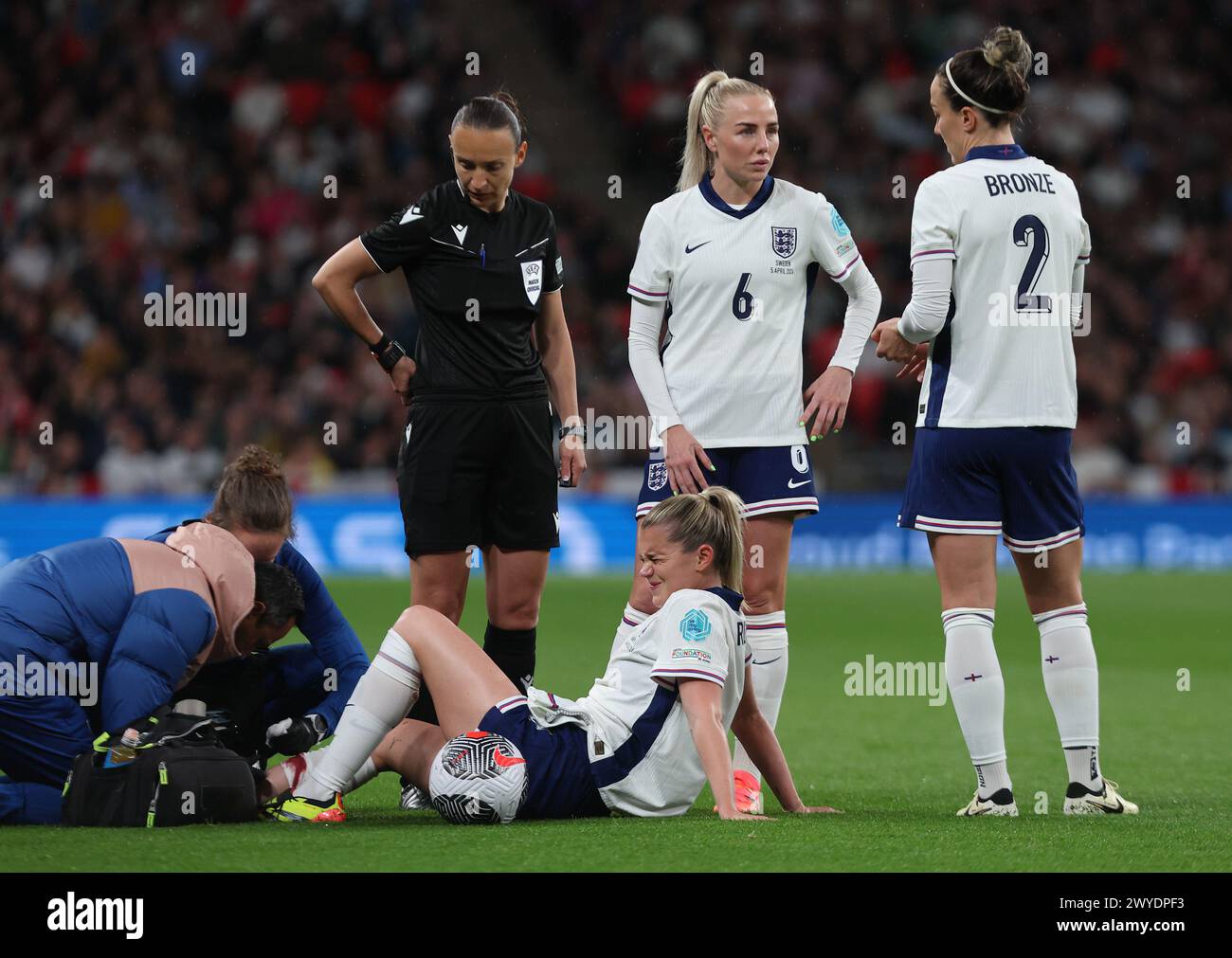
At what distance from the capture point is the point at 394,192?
18.1m

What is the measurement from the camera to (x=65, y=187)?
1791cm

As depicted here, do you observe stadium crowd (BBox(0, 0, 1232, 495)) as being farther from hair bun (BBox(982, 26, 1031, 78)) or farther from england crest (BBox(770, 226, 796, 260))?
hair bun (BBox(982, 26, 1031, 78))

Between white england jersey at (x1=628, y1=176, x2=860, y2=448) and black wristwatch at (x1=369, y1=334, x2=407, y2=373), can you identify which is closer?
white england jersey at (x1=628, y1=176, x2=860, y2=448)

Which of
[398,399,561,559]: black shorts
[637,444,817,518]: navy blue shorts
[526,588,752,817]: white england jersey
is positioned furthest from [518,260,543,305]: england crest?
[526,588,752,817]: white england jersey

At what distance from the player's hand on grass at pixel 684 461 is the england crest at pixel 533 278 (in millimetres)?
797

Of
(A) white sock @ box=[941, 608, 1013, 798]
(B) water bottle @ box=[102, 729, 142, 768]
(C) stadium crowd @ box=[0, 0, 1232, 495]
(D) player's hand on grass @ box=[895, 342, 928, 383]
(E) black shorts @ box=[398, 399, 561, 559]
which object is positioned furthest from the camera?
(C) stadium crowd @ box=[0, 0, 1232, 495]

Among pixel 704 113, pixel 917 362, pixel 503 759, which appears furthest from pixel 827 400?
pixel 503 759

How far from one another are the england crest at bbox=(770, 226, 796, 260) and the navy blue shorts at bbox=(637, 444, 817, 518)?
2.03 feet

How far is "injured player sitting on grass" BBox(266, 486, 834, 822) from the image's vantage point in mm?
4582

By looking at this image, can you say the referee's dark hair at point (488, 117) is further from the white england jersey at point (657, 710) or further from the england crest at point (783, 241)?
the white england jersey at point (657, 710)

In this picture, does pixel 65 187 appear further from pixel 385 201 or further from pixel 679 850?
pixel 679 850

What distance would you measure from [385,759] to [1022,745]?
3014mm
